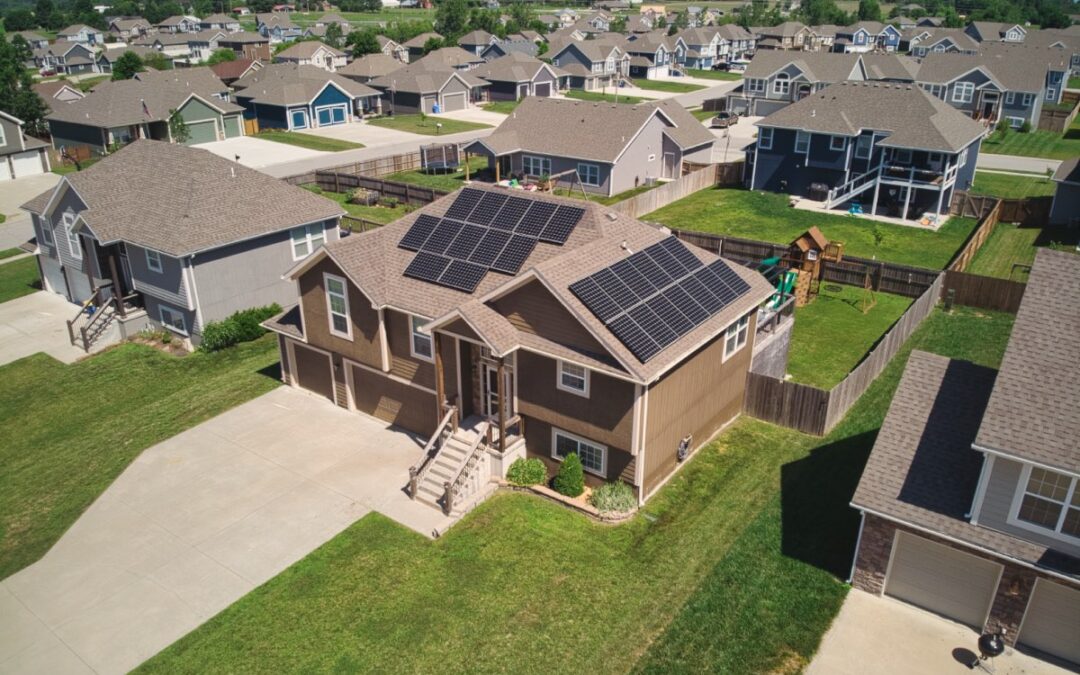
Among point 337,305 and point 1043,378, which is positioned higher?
Result: point 1043,378

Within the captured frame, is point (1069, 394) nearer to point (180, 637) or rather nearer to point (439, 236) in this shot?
point (439, 236)

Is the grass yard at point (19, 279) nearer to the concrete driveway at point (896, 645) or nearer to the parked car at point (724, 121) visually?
the concrete driveway at point (896, 645)

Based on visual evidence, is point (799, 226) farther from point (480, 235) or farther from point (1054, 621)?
point (1054, 621)

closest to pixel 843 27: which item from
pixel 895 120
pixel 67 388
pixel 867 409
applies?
pixel 895 120

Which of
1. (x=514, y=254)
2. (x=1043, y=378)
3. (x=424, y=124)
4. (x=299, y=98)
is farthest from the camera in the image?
(x=424, y=124)

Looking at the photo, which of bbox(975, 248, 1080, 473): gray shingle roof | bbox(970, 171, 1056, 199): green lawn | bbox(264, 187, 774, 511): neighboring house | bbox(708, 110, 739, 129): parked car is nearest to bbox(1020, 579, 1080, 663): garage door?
bbox(975, 248, 1080, 473): gray shingle roof

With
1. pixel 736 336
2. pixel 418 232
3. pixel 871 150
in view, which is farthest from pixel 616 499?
pixel 871 150

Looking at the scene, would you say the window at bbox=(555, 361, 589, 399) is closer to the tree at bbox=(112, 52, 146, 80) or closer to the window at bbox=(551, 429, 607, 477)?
the window at bbox=(551, 429, 607, 477)
